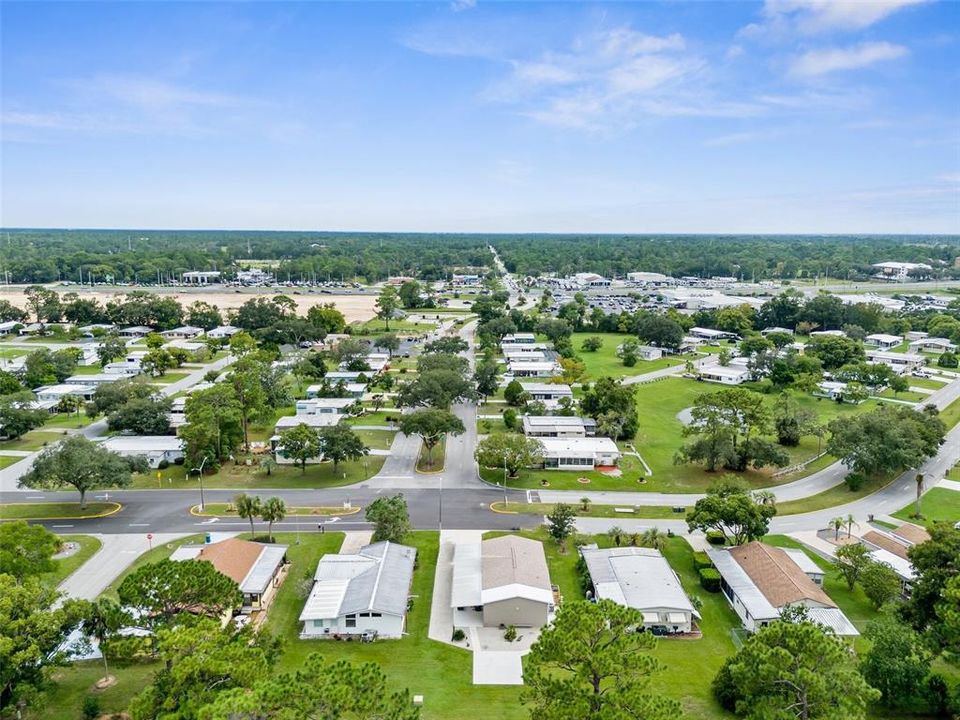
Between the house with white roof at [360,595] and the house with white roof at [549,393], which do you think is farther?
the house with white roof at [549,393]

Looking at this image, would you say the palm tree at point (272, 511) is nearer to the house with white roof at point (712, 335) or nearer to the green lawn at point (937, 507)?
the green lawn at point (937, 507)

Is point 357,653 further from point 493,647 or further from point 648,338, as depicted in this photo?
point 648,338

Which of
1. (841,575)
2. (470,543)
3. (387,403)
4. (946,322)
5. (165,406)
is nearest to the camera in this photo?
(841,575)

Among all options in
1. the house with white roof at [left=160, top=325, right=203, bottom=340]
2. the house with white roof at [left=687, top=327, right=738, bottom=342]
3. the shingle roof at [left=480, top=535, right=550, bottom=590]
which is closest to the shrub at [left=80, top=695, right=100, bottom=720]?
the shingle roof at [left=480, top=535, right=550, bottom=590]

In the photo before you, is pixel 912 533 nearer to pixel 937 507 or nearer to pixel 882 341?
pixel 937 507

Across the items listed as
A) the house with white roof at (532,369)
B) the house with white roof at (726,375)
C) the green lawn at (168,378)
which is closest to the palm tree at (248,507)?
the green lawn at (168,378)

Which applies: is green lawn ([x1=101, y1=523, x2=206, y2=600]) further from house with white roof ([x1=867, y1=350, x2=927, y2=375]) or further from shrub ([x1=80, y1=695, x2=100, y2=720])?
house with white roof ([x1=867, y1=350, x2=927, y2=375])

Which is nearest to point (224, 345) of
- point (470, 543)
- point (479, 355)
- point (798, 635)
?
point (479, 355)

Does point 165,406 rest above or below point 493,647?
above
